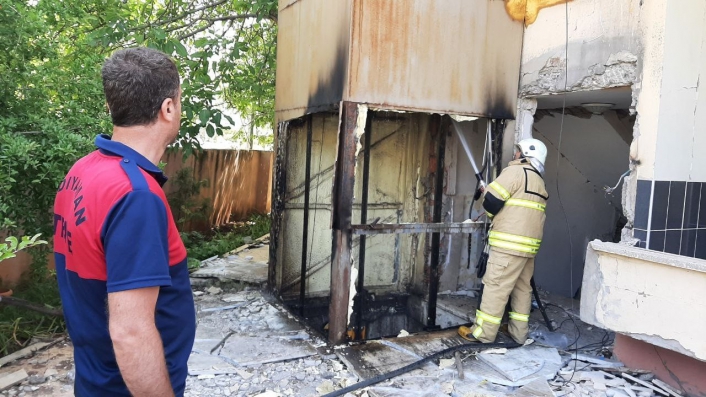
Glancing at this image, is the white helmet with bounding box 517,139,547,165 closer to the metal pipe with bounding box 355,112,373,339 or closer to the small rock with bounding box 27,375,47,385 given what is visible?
the metal pipe with bounding box 355,112,373,339

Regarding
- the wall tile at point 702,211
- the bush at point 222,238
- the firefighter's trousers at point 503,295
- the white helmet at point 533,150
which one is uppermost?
the white helmet at point 533,150

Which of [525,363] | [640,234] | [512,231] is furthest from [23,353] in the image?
[640,234]

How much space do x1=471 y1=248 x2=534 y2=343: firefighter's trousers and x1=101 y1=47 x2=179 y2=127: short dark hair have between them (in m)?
3.79

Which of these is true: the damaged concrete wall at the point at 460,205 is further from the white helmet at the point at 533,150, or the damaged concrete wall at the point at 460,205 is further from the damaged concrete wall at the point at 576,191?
the white helmet at the point at 533,150

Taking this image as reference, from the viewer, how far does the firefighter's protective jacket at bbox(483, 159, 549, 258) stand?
466 cm

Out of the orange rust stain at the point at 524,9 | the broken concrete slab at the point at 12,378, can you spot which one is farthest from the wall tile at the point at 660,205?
the broken concrete slab at the point at 12,378

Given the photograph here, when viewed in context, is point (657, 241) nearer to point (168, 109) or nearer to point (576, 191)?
point (576, 191)

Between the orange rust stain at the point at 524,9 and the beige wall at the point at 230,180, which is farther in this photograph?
the beige wall at the point at 230,180

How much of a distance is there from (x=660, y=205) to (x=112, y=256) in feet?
13.5

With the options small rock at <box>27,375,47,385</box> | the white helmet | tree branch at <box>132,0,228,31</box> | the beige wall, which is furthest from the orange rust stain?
the beige wall

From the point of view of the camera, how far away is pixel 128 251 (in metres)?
1.37

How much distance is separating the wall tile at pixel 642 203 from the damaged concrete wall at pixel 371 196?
2.72 metres

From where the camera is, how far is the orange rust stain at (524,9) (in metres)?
5.02

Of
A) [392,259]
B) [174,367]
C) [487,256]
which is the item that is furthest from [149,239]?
[392,259]
